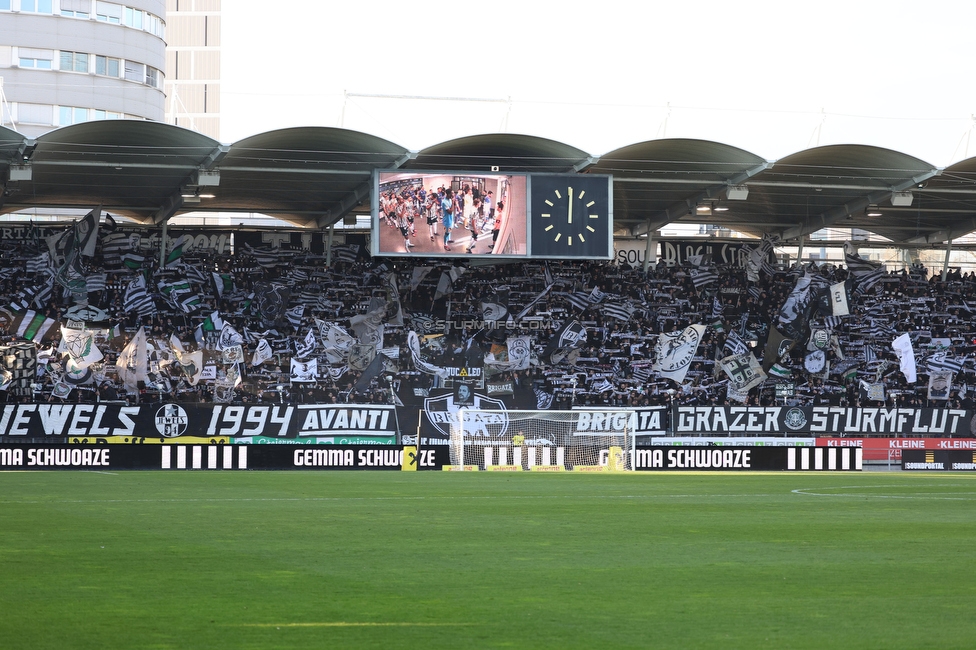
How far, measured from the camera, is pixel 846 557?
11234 millimetres

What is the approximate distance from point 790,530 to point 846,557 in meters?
2.68

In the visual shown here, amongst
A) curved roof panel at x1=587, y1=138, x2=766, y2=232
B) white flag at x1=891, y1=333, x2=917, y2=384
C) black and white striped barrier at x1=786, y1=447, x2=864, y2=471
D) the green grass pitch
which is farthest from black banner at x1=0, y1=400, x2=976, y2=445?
the green grass pitch

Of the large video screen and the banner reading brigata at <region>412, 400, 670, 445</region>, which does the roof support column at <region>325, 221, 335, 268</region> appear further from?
the banner reading brigata at <region>412, 400, 670, 445</region>

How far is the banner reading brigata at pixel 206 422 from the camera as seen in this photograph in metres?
34.3

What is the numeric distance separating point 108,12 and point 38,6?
400 cm

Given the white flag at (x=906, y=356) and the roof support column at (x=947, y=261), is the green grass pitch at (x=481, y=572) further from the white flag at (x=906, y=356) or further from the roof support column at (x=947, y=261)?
the roof support column at (x=947, y=261)

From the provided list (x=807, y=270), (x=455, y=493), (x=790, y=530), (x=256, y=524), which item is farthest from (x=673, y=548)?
(x=807, y=270)

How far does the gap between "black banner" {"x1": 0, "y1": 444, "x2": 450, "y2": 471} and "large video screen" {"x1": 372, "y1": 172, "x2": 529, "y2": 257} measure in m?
7.49

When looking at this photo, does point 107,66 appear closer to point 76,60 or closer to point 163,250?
point 76,60

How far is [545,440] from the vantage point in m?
35.1

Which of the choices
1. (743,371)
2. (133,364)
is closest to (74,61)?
(133,364)

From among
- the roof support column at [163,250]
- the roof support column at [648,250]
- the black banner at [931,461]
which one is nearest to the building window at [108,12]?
the roof support column at [163,250]

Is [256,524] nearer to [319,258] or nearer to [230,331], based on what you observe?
[230,331]

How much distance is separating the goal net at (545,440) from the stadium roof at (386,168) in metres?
7.94
